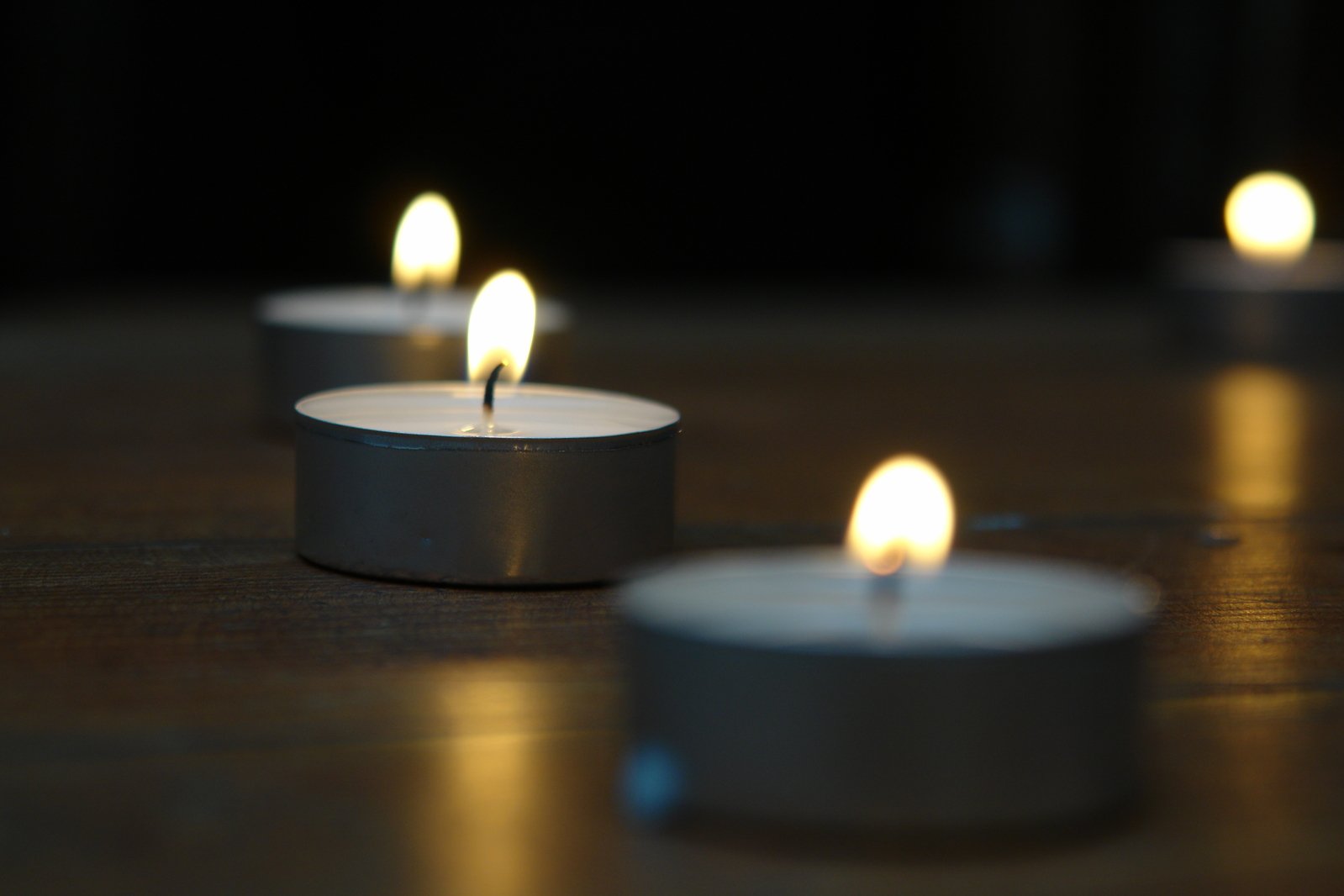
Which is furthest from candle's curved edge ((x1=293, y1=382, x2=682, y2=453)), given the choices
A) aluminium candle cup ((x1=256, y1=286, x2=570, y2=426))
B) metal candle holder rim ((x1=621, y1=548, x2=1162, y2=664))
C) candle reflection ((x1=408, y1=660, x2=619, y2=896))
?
aluminium candle cup ((x1=256, y1=286, x2=570, y2=426))

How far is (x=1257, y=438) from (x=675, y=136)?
2.09 metres

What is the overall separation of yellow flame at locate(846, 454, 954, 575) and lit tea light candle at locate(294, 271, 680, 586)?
0.21 metres

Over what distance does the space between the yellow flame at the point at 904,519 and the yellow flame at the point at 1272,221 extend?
177 centimetres

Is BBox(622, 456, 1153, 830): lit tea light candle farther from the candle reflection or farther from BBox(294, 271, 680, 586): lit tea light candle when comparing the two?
BBox(294, 271, 680, 586): lit tea light candle

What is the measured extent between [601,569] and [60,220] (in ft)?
7.90

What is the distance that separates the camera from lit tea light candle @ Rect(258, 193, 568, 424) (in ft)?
4.21

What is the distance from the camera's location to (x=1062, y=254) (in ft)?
12.1

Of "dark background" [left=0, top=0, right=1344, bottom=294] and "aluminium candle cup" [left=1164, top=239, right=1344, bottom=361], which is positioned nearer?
"aluminium candle cup" [left=1164, top=239, right=1344, bottom=361]

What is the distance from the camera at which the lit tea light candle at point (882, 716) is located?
48cm

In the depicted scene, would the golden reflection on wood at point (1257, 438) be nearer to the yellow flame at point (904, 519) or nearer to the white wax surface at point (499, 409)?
the white wax surface at point (499, 409)

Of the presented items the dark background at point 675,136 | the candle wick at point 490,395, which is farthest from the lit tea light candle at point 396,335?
the dark background at point 675,136

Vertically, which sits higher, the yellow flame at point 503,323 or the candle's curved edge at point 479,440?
the yellow flame at point 503,323

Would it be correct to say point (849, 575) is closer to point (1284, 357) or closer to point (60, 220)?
point (1284, 357)

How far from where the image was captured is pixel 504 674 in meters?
0.68
